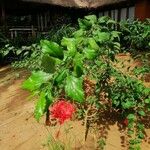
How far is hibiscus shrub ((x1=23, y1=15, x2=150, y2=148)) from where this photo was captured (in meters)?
1.90

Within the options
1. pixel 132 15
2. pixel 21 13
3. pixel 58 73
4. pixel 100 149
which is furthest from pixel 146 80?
pixel 21 13

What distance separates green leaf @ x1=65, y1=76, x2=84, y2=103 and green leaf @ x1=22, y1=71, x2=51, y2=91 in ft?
0.55

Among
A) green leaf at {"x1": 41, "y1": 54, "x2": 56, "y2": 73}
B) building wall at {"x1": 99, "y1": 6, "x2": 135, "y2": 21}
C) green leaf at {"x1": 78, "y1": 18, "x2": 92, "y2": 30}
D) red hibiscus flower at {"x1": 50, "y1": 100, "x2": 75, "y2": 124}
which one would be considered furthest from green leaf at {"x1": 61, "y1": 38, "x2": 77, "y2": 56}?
building wall at {"x1": 99, "y1": 6, "x2": 135, "y2": 21}

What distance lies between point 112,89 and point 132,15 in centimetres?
940

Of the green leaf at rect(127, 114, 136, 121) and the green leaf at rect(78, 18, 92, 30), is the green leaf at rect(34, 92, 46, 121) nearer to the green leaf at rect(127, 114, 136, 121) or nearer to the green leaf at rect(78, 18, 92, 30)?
the green leaf at rect(78, 18, 92, 30)

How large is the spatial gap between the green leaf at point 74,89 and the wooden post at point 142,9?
10.8 meters

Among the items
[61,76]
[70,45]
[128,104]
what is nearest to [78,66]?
[61,76]

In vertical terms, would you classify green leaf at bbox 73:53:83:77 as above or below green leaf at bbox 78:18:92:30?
below

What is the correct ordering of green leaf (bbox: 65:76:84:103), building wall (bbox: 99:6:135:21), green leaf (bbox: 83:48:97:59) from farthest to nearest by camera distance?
building wall (bbox: 99:6:135:21) → green leaf (bbox: 83:48:97:59) → green leaf (bbox: 65:76:84:103)

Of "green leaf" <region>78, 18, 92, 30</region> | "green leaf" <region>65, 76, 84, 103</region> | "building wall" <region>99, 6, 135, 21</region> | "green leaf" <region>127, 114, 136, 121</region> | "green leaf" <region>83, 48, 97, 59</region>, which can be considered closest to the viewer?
"green leaf" <region>65, 76, 84, 103</region>

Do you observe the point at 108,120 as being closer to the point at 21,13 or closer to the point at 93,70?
the point at 93,70

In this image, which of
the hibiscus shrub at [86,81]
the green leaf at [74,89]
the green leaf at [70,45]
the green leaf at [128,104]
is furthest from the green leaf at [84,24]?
the green leaf at [128,104]

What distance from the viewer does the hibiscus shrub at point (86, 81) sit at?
190 centimetres

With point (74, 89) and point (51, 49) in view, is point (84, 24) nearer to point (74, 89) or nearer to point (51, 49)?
point (51, 49)
